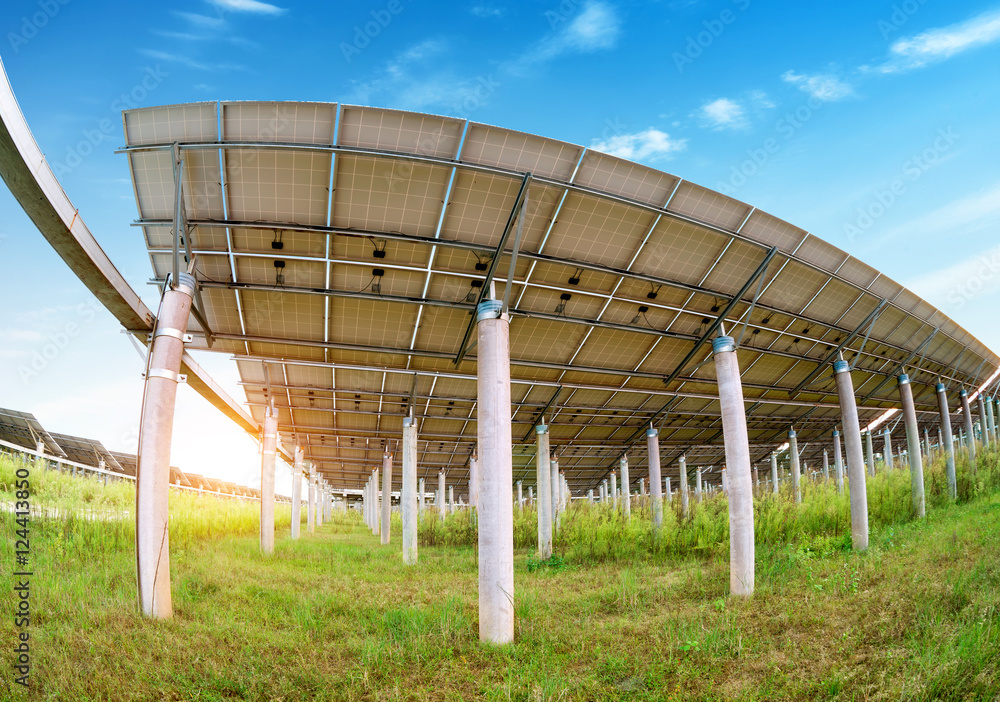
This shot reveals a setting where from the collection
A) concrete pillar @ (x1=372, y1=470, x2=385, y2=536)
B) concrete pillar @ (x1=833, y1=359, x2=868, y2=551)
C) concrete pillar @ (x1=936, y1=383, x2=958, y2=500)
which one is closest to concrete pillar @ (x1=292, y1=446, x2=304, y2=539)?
concrete pillar @ (x1=372, y1=470, x2=385, y2=536)

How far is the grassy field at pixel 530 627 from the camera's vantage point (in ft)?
26.7

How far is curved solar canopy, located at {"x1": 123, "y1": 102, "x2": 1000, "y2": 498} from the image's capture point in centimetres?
1227

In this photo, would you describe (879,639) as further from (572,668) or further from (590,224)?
(590,224)

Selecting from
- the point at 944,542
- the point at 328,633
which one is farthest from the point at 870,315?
the point at 328,633

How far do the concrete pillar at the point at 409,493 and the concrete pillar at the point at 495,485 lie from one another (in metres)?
13.1

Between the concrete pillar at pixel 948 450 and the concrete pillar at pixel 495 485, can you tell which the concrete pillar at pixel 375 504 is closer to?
the concrete pillar at pixel 495 485

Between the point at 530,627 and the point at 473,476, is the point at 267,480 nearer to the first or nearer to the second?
the point at 473,476

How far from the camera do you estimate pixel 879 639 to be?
923 centimetres

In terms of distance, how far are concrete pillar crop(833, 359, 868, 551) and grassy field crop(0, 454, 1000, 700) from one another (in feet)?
2.49

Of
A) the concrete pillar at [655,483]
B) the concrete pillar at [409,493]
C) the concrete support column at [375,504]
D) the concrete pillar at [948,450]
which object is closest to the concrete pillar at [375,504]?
the concrete support column at [375,504]

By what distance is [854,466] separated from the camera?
61.7 feet

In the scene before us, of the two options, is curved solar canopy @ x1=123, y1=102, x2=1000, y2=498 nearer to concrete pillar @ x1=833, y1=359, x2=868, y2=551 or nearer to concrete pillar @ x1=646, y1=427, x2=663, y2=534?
concrete pillar @ x1=833, y1=359, x2=868, y2=551

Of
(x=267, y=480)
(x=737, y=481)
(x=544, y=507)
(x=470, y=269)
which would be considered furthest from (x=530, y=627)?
(x=267, y=480)

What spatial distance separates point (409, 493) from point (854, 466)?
56.1ft
